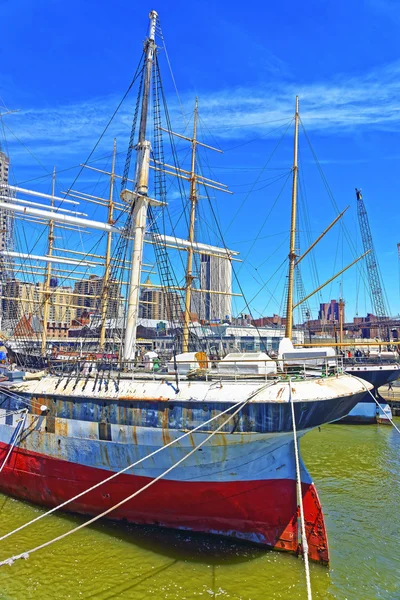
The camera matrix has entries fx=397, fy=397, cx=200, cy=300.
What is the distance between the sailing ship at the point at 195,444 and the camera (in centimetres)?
1102

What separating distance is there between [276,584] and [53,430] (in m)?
8.34

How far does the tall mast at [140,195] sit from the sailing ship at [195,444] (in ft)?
10.1

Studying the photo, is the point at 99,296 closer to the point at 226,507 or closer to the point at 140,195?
the point at 140,195

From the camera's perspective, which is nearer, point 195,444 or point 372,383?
point 195,444

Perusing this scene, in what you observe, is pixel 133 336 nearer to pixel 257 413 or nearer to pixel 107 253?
pixel 257 413

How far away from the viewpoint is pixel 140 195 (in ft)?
54.2

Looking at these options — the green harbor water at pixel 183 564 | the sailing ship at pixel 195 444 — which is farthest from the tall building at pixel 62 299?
the green harbor water at pixel 183 564

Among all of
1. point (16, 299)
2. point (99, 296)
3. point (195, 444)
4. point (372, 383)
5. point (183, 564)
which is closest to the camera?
point (183, 564)

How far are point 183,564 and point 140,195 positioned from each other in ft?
42.7

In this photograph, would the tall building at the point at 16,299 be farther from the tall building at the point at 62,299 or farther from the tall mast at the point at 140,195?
the tall mast at the point at 140,195

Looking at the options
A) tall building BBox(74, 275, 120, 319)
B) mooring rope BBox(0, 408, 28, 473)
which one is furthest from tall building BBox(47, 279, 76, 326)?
mooring rope BBox(0, 408, 28, 473)

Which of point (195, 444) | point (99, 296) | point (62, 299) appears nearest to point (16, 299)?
point (99, 296)

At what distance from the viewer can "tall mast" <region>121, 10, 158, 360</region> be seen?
15820 mm

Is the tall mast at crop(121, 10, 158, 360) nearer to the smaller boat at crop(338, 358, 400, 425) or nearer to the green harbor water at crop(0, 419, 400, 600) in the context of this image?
the green harbor water at crop(0, 419, 400, 600)
